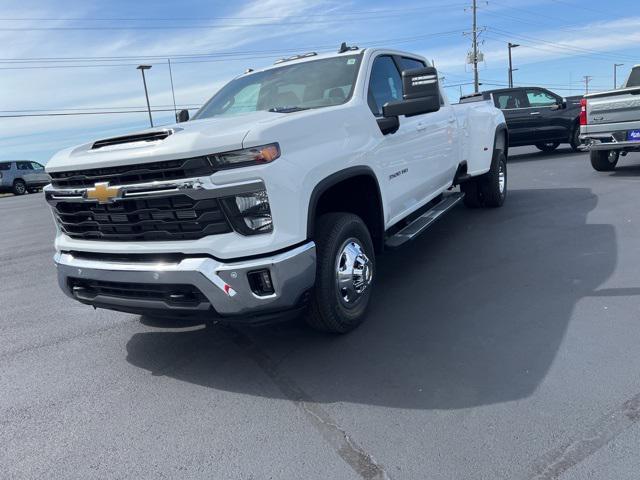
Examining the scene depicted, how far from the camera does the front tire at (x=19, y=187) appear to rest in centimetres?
2735

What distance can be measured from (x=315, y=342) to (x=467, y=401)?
123cm

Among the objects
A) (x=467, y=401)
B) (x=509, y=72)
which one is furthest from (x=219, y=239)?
(x=509, y=72)

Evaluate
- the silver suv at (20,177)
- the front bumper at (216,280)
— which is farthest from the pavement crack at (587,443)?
the silver suv at (20,177)

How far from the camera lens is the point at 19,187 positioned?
27594 mm

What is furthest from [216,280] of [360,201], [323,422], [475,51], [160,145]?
[475,51]

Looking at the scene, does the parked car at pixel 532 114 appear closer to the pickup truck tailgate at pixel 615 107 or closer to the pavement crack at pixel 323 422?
the pickup truck tailgate at pixel 615 107

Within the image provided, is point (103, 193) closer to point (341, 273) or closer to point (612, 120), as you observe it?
point (341, 273)

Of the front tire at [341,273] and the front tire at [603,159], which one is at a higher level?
the front tire at [341,273]

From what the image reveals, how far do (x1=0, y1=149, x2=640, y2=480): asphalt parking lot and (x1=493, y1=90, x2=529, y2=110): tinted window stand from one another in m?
9.83

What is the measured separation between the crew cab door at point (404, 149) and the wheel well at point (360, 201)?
150 mm

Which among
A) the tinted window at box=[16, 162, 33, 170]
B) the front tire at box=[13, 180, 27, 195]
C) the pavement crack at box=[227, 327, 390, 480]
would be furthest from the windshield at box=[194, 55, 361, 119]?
the tinted window at box=[16, 162, 33, 170]

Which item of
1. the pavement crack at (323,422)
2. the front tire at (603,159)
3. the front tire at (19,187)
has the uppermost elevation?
the pavement crack at (323,422)

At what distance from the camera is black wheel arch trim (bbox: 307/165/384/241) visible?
3179 mm

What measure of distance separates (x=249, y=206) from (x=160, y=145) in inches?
24.1
